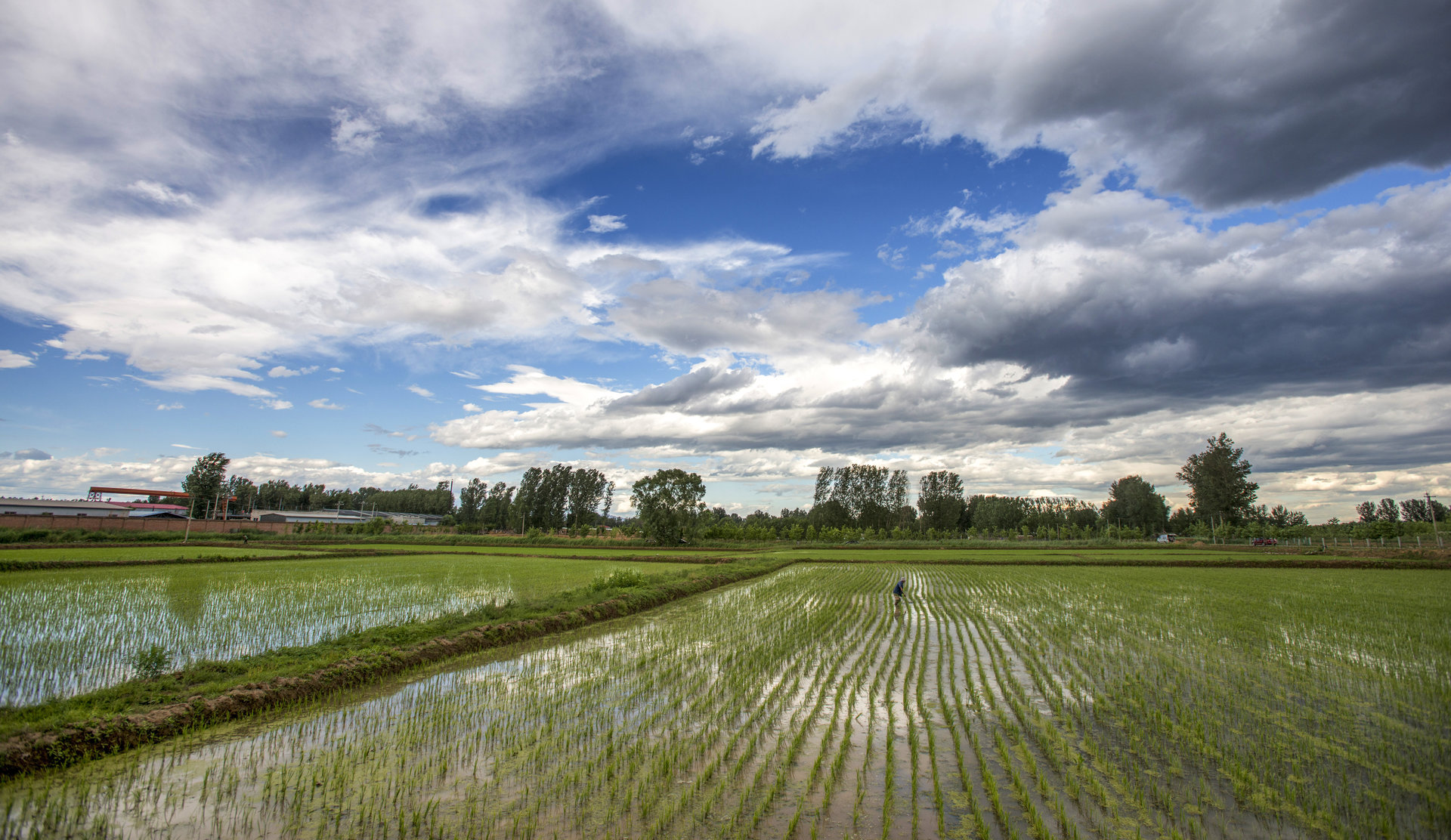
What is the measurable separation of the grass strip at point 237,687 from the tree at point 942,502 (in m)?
110

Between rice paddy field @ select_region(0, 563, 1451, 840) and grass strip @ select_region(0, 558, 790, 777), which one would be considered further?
grass strip @ select_region(0, 558, 790, 777)

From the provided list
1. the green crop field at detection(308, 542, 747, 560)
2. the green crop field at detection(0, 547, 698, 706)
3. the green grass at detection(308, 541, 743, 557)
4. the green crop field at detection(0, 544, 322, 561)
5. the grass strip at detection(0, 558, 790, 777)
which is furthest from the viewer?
the green grass at detection(308, 541, 743, 557)

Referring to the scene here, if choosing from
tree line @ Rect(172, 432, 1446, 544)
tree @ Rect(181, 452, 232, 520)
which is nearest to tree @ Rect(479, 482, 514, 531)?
tree line @ Rect(172, 432, 1446, 544)

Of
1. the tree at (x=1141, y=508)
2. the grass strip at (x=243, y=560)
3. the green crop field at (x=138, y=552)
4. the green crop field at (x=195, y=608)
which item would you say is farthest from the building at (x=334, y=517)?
the tree at (x=1141, y=508)

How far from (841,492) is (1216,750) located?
11486cm

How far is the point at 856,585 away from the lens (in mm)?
29594

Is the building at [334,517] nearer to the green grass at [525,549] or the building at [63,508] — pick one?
the building at [63,508]

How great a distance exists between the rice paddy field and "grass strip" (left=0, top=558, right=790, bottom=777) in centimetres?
56

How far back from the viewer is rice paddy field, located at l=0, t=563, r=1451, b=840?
5.80 meters

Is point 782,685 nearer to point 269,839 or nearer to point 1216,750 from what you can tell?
point 1216,750

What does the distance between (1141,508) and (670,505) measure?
10112cm

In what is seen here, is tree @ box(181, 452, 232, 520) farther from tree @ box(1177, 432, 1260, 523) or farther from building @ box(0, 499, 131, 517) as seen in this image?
tree @ box(1177, 432, 1260, 523)

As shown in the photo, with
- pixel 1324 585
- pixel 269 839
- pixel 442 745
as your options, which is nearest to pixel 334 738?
pixel 442 745

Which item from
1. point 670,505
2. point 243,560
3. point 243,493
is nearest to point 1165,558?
point 670,505
